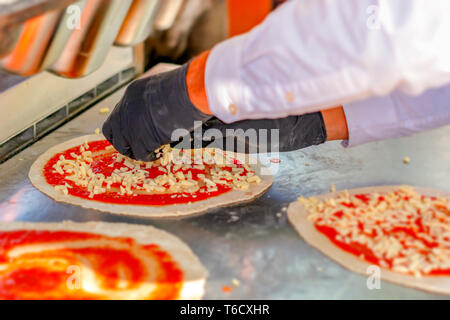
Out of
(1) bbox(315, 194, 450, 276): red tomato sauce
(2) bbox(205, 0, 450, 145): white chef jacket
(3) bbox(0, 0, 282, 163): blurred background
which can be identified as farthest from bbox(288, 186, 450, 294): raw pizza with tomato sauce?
(3) bbox(0, 0, 282, 163): blurred background

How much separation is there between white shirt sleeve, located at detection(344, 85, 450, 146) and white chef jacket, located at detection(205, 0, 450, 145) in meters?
0.42

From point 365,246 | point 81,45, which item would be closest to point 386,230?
point 365,246

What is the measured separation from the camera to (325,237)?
5.06 ft

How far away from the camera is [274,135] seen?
1.88 m

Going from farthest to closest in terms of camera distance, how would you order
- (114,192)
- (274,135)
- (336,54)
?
1. (274,135)
2. (114,192)
3. (336,54)

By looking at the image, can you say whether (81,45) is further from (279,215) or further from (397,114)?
(397,114)

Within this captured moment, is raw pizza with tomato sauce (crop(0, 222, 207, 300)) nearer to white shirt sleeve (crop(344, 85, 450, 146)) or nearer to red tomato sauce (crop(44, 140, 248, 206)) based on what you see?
red tomato sauce (crop(44, 140, 248, 206))

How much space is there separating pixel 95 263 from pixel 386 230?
2.36ft

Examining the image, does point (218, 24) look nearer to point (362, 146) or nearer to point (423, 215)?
point (362, 146)

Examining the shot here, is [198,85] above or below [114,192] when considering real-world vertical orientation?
above

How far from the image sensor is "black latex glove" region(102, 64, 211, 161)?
157 centimetres

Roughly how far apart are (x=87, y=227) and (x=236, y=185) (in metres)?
0.46

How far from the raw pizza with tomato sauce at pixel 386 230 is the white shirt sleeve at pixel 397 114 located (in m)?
0.19

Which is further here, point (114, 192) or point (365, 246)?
point (114, 192)
